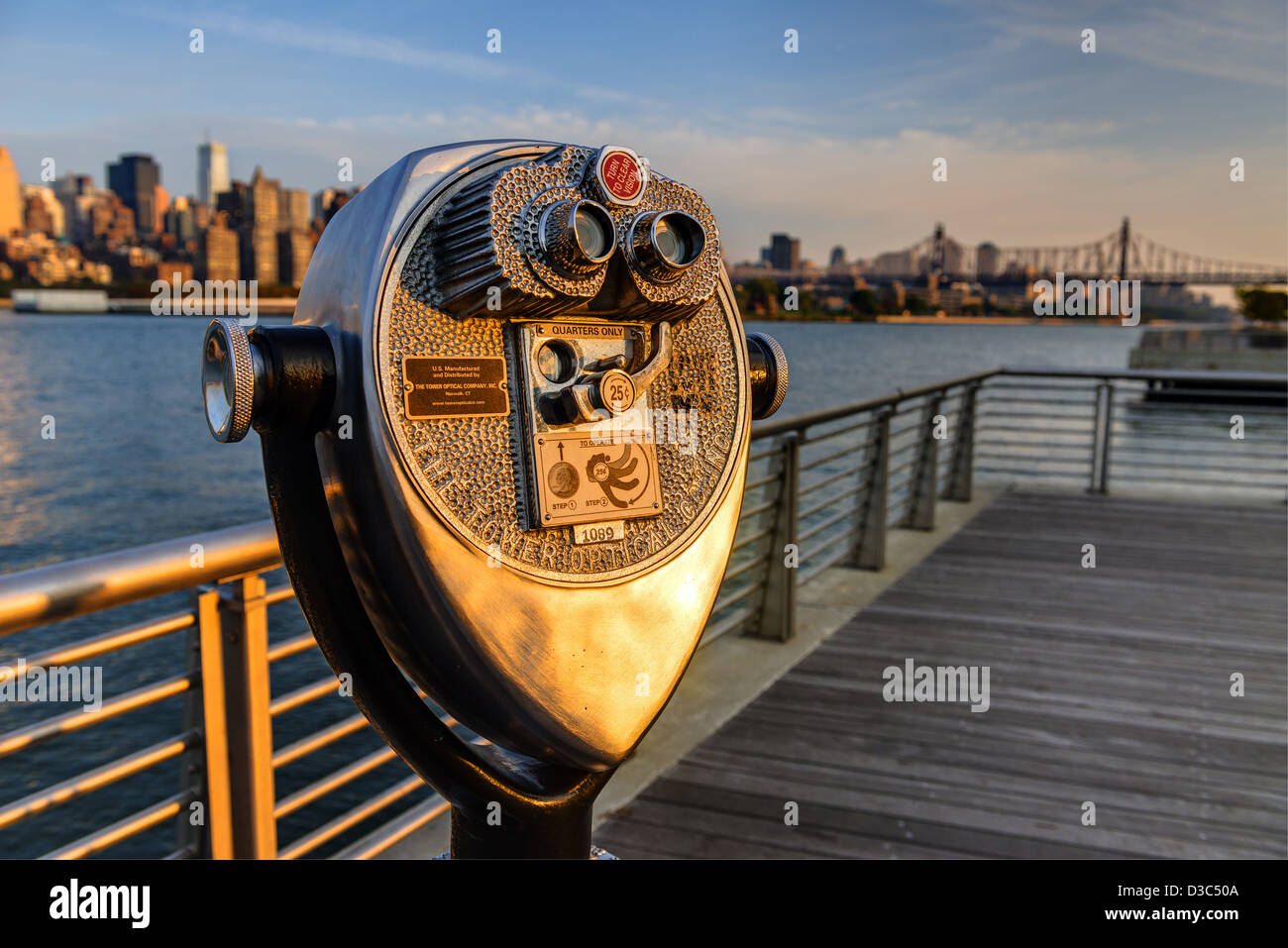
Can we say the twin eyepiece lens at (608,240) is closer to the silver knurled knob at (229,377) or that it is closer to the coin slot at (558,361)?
the coin slot at (558,361)

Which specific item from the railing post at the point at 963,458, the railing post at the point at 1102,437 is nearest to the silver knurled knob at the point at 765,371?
the railing post at the point at 963,458

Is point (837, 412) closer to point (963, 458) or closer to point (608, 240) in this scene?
point (963, 458)

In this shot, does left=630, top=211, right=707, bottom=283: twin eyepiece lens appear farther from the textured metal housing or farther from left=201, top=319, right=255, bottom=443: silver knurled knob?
left=201, top=319, right=255, bottom=443: silver knurled knob

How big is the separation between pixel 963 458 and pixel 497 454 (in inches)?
207

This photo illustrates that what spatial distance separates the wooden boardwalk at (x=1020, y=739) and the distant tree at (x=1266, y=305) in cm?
4654

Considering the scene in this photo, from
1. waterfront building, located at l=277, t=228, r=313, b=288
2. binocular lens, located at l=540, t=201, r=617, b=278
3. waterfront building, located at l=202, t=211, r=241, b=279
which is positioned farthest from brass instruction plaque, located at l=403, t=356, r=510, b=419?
waterfront building, located at l=202, t=211, r=241, b=279

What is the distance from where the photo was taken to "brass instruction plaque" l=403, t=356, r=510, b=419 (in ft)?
2.80

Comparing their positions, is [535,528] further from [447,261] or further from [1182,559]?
[1182,559]

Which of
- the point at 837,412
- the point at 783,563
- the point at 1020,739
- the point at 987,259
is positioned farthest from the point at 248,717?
the point at 987,259

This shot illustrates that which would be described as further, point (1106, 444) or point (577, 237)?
point (1106, 444)

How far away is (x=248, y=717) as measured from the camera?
1498 mm

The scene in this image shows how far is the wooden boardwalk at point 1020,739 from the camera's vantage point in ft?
7.29

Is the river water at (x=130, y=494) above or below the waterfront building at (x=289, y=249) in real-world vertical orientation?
below
